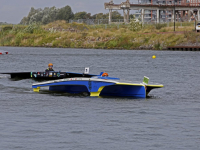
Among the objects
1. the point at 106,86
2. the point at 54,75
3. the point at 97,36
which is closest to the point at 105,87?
the point at 106,86

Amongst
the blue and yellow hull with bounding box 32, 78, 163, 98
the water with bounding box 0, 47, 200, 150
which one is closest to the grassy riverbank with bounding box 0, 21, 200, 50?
the blue and yellow hull with bounding box 32, 78, 163, 98

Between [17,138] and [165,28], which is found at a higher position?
[165,28]

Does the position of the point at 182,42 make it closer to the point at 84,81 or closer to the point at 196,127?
the point at 84,81

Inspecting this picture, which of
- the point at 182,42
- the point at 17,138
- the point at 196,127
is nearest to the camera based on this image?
the point at 17,138

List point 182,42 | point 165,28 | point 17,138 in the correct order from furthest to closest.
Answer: point 165,28
point 182,42
point 17,138

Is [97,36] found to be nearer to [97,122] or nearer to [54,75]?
[54,75]

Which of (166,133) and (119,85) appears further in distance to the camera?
(119,85)

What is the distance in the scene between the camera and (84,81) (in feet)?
82.5

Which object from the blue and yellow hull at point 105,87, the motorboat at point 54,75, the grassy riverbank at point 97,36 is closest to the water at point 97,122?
the blue and yellow hull at point 105,87

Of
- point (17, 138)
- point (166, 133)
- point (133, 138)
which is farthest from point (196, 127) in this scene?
point (17, 138)

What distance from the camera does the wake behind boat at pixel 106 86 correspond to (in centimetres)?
2439

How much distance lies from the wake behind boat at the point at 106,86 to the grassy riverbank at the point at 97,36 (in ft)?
218

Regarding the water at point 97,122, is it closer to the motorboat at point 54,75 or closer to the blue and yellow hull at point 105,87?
the blue and yellow hull at point 105,87

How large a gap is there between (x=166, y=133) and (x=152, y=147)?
205 centimetres
